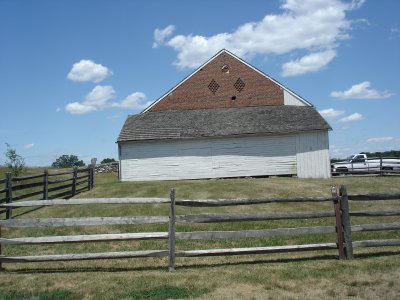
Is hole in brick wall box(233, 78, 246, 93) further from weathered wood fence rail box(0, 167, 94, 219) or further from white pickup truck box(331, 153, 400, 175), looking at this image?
weathered wood fence rail box(0, 167, 94, 219)

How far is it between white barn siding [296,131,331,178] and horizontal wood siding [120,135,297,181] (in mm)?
474

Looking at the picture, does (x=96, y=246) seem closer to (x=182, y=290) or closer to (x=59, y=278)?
(x=59, y=278)

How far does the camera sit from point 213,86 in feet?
118

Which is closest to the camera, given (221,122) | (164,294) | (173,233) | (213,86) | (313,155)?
(164,294)

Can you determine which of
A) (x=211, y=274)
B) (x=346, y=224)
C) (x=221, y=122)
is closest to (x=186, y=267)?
(x=211, y=274)

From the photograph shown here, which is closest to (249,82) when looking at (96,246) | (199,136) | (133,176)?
(199,136)

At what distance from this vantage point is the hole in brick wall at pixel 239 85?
35.7 metres

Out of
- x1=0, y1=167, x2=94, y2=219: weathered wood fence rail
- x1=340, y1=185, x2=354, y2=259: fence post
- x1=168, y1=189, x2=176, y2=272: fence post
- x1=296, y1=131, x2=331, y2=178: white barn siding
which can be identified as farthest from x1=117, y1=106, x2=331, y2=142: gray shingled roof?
x1=168, y1=189, x2=176, y2=272: fence post

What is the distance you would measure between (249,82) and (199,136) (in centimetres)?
780

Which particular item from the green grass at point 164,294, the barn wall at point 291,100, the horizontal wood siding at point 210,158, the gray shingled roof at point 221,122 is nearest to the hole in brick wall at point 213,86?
the gray shingled roof at point 221,122

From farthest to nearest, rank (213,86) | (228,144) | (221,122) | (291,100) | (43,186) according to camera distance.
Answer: (213,86) → (291,100) → (221,122) → (228,144) → (43,186)

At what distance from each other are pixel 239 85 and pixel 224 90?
1.29 meters

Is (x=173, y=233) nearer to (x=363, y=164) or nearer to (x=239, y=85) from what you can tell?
(x=239, y=85)

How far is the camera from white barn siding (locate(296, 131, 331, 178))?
30.2 metres
